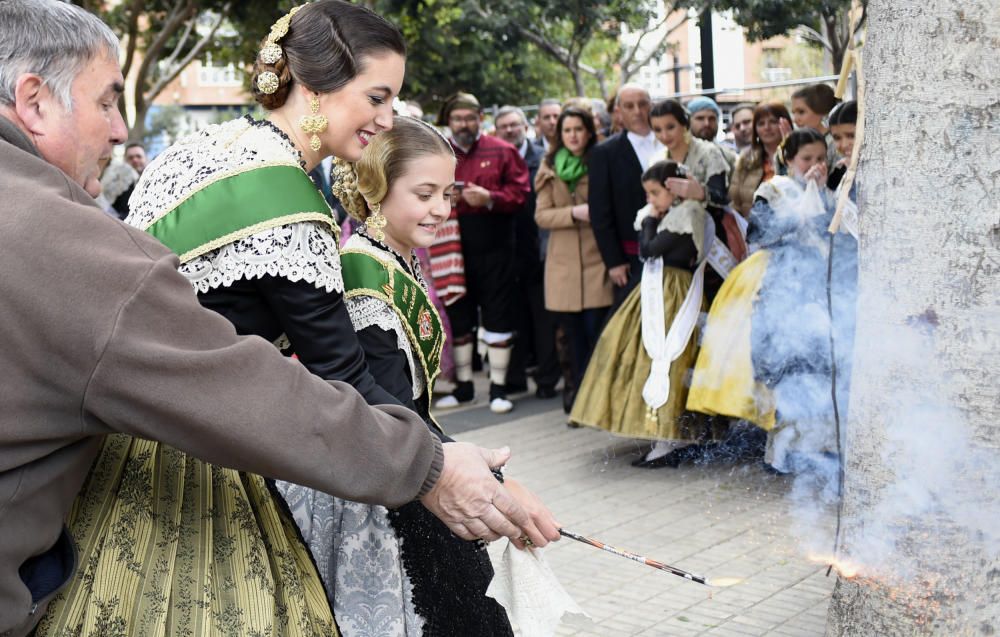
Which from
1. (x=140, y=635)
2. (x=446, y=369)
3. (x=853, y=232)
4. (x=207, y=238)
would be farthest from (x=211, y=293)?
(x=446, y=369)

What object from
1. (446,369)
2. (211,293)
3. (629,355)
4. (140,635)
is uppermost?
(211,293)

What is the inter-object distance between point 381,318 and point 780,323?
11.8 ft

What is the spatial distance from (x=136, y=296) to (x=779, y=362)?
457 cm

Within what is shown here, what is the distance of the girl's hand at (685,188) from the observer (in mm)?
6551

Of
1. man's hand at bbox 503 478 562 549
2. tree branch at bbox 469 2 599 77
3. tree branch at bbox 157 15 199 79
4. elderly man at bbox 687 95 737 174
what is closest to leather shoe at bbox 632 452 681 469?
elderly man at bbox 687 95 737 174

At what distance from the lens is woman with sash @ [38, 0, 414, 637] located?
1.96 metres

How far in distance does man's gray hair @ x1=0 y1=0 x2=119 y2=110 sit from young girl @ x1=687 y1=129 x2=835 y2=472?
14.0 feet

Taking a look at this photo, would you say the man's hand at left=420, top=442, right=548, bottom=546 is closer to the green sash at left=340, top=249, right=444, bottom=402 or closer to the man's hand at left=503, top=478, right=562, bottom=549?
the man's hand at left=503, top=478, right=562, bottom=549

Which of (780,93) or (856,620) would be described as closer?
(856,620)

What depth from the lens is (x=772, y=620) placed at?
14.1 ft

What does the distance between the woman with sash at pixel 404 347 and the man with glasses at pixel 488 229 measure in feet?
17.1

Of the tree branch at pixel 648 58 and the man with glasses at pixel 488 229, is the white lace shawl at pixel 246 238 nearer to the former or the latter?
the man with glasses at pixel 488 229

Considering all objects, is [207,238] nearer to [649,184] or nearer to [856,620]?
[856,620]

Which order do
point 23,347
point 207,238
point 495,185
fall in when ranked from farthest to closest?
point 495,185 → point 207,238 → point 23,347
